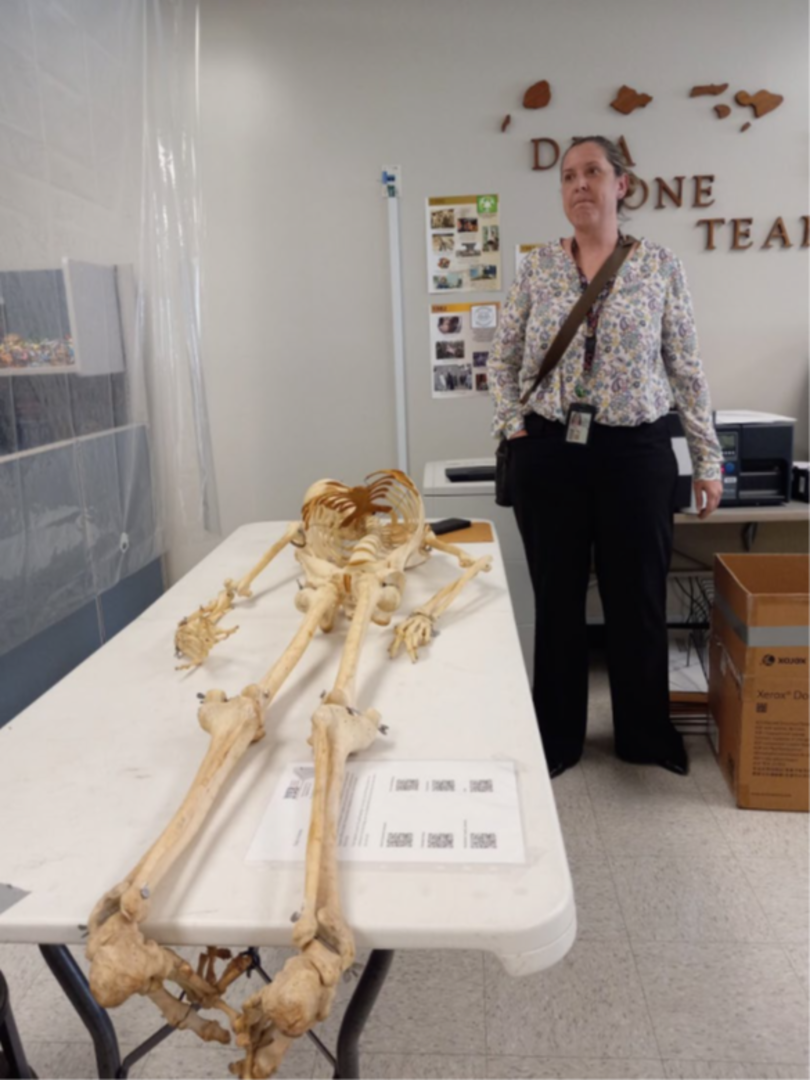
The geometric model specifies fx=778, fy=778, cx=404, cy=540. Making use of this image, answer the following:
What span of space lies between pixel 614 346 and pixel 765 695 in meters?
0.92

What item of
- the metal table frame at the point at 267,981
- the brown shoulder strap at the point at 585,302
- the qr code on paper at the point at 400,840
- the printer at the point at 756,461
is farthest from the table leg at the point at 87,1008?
the printer at the point at 756,461

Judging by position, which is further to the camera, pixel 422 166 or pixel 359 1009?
pixel 422 166

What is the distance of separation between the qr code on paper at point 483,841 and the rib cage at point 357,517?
2.48ft

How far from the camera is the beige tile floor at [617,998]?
1.28 meters

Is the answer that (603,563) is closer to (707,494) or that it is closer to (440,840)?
(707,494)

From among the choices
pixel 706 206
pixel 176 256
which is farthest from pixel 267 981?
pixel 706 206

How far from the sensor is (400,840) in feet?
2.54

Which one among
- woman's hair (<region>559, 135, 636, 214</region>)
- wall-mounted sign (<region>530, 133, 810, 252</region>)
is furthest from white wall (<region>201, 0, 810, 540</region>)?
woman's hair (<region>559, 135, 636, 214</region>)

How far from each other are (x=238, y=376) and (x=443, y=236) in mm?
962

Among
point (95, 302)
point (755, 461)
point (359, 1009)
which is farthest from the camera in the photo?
→ point (755, 461)

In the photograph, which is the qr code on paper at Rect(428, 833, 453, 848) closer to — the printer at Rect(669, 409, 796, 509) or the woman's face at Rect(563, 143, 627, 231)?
the woman's face at Rect(563, 143, 627, 231)

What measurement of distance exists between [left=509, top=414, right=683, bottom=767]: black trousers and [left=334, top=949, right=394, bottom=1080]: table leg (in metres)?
1.26

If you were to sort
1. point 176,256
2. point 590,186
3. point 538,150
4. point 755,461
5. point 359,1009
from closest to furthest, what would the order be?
point 359,1009, point 590,186, point 755,461, point 176,256, point 538,150

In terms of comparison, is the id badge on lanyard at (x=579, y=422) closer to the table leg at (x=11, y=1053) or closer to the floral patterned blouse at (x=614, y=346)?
the floral patterned blouse at (x=614, y=346)
